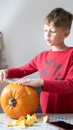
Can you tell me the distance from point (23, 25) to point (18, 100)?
1.12 metres

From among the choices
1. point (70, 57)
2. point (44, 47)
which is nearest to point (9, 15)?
point (44, 47)

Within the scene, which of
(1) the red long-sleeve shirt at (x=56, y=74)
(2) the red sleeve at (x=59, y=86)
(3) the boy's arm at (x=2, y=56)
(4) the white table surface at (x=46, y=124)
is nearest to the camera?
(4) the white table surface at (x=46, y=124)

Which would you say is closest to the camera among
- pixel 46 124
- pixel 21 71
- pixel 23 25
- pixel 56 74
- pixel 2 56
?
pixel 46 124

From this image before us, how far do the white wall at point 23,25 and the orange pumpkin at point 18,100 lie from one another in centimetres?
102

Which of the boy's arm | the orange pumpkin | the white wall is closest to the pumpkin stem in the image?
the orange pumpkin

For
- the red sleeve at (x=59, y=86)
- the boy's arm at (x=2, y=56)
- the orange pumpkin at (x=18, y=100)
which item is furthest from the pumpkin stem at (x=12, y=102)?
the boy's arm at (x=2, y=56)

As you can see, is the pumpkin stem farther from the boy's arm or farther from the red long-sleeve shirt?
the boy's arm

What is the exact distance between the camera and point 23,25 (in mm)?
2188

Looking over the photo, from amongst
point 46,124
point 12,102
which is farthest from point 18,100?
point 46,124

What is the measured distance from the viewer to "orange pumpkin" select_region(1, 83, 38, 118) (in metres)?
1.16

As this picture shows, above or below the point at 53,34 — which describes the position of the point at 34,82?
below

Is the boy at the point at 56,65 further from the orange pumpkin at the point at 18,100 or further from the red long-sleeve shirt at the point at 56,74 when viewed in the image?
the orange pumpkin at the point at 18,100

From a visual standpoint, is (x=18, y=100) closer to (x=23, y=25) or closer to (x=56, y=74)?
(x=56, y=74)

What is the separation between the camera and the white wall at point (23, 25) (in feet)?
7.10
